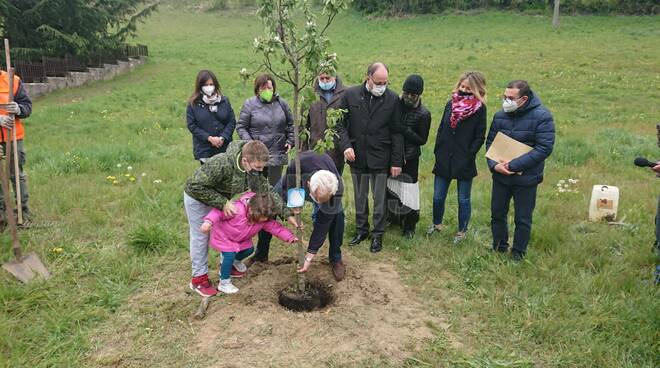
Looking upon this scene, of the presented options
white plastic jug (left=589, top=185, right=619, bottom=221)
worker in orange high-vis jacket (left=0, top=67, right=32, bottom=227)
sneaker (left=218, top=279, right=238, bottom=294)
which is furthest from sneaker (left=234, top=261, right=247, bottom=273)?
white plastic jug (left=589, top=185, right=619, bottom=221)

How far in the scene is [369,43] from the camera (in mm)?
27828

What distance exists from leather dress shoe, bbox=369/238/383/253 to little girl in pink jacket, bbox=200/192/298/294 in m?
1.36

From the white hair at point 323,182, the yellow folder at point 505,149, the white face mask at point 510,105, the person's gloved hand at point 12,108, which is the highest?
the white face mask at point 510,105

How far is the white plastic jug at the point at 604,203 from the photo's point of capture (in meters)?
6.09

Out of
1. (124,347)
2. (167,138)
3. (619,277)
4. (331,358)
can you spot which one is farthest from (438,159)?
(167,138)

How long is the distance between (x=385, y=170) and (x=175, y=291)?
2.44m

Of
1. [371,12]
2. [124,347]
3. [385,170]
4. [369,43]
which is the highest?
[371,12]

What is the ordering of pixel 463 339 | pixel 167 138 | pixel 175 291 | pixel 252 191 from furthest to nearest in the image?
pixel 167 138 < pixel 175 291 < pixel 252 191 < pixel 463 339

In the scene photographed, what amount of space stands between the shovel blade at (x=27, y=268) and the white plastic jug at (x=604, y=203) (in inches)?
238

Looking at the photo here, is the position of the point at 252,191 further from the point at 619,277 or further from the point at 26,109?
the point at 619,277

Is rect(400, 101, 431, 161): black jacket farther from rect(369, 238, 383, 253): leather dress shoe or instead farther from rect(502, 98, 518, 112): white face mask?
rect(369, 238, 383, 253): leather dress shoe

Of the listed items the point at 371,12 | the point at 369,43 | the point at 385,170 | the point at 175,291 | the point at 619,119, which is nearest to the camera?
the point at 175,291

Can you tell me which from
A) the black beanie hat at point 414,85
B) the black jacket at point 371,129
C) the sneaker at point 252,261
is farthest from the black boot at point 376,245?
the black beanie hat at point 414,85

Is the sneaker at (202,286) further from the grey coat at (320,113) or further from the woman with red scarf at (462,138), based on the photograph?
the woman with red scarf at (462,138)
